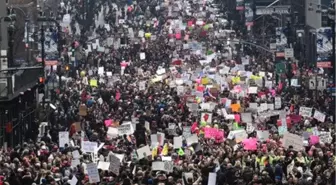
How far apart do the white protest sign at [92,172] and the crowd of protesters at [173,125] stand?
24 mm

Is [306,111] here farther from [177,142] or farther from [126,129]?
[177,142]

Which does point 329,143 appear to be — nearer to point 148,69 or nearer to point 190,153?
point 190,153

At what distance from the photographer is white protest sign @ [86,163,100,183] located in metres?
31.0

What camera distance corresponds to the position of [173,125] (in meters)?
44.4

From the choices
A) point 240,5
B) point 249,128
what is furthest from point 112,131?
point 240,5

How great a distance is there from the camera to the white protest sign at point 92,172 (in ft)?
102

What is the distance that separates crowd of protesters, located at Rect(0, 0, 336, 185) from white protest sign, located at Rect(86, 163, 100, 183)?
2 centimetres

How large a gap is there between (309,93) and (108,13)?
174 feet

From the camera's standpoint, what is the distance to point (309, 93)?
63.2 metres

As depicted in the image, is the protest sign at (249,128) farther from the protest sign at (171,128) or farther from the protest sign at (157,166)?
the protest sign at (157,166)

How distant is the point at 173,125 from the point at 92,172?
1362 centimetres

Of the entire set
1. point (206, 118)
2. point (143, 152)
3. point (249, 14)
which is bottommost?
point (206, 118)

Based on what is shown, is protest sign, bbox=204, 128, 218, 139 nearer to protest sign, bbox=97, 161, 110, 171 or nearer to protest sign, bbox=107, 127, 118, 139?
protest sign, bbox=107, 127, 118, 139

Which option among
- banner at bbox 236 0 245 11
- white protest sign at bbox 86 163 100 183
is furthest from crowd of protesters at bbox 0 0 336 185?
banner at bbox 236 0 245 11
